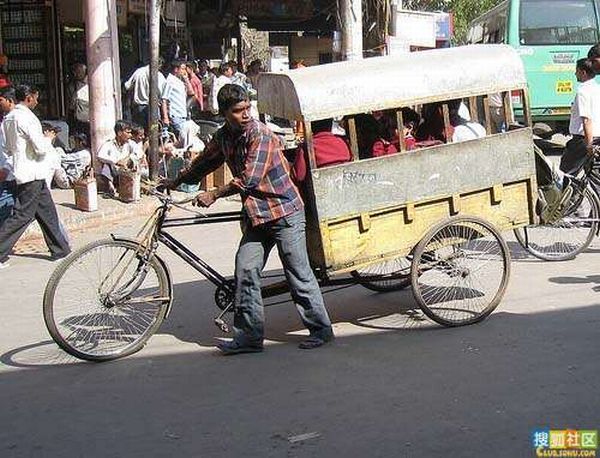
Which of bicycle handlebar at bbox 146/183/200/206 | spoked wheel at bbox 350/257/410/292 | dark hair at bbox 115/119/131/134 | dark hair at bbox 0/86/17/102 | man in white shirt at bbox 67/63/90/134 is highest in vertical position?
man in white shirt at bbox 67/63/90/134

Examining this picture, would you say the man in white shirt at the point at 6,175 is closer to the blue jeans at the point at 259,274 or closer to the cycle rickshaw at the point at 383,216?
the cycle rickshaw at the point at 383,216

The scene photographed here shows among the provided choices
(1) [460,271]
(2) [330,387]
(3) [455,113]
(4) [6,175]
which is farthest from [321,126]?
(4) [6,175]

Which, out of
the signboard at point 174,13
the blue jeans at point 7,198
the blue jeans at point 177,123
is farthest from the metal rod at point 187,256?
the signboard at point 174,13

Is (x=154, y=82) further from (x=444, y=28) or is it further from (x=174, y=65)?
(x=444, y=28)

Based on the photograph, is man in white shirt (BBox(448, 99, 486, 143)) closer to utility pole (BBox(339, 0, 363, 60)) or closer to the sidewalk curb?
the sidewalk curb

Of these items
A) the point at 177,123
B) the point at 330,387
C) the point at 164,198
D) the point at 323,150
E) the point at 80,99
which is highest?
the point at 80,99

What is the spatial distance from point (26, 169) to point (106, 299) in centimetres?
308

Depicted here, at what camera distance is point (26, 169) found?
7.68 metres

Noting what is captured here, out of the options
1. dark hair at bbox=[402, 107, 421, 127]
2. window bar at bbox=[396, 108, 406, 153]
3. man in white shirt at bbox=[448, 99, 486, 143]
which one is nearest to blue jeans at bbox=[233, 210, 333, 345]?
window bar at bbox=[396, 108, 406, 153]

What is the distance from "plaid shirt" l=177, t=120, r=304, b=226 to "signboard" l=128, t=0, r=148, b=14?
34.0 ft

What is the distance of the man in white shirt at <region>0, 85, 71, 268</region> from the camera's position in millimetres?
7516

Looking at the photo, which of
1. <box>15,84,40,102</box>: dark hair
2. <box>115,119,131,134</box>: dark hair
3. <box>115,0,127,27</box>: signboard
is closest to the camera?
<box>15,84,40,102</box>: dark hair

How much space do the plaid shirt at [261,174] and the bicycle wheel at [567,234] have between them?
286 centimetres

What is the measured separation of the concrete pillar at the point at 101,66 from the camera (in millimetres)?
10914
